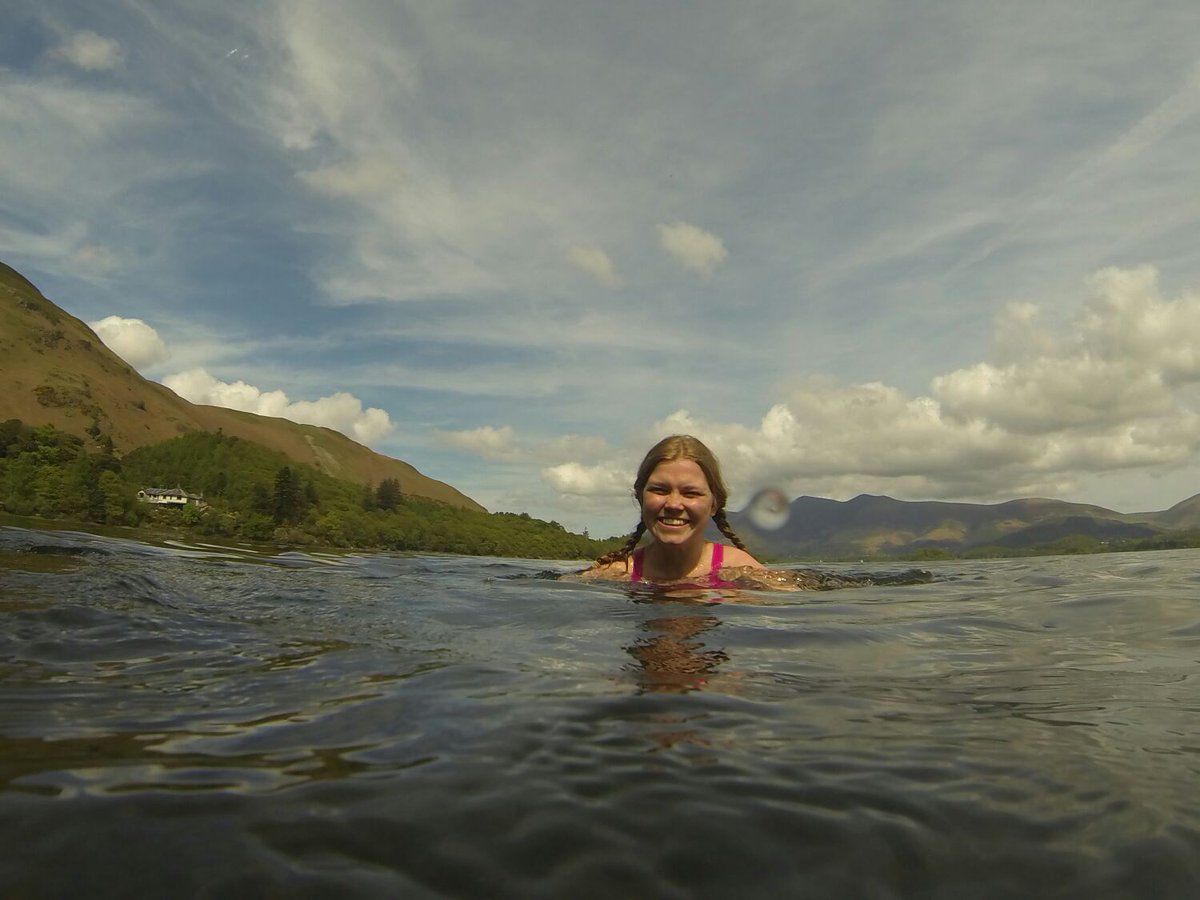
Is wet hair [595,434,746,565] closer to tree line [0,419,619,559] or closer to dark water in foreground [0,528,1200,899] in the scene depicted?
dark water in foreground [0,528,1200,899]

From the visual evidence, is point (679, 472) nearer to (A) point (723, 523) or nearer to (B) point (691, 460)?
(B) point (691, 460)

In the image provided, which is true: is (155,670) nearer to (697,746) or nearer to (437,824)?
(437,824)

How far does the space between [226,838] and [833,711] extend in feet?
7.99

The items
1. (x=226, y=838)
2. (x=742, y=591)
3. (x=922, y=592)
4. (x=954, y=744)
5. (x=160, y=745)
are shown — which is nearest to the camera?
(x=226, y=838)

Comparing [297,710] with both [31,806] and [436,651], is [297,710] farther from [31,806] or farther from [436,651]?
[436,651]

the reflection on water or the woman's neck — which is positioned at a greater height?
the woman's neck

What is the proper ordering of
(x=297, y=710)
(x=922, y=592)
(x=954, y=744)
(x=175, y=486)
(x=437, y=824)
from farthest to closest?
(x=175, y=486)
(x=922, y=592)
(x=297, y=710)
(x=954, y=744)
(x=437, y=824)

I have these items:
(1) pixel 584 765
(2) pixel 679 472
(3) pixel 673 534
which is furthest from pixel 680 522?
(1) pixel 584 765

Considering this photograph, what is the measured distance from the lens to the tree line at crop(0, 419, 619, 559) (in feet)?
277

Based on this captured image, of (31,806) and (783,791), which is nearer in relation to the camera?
(31,806)

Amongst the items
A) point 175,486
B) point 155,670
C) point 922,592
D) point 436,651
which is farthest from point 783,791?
point 175,486

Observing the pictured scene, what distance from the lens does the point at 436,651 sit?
4.43m

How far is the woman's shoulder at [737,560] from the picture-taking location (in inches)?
354

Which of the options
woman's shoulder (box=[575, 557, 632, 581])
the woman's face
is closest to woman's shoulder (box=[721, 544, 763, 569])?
the woman's face
